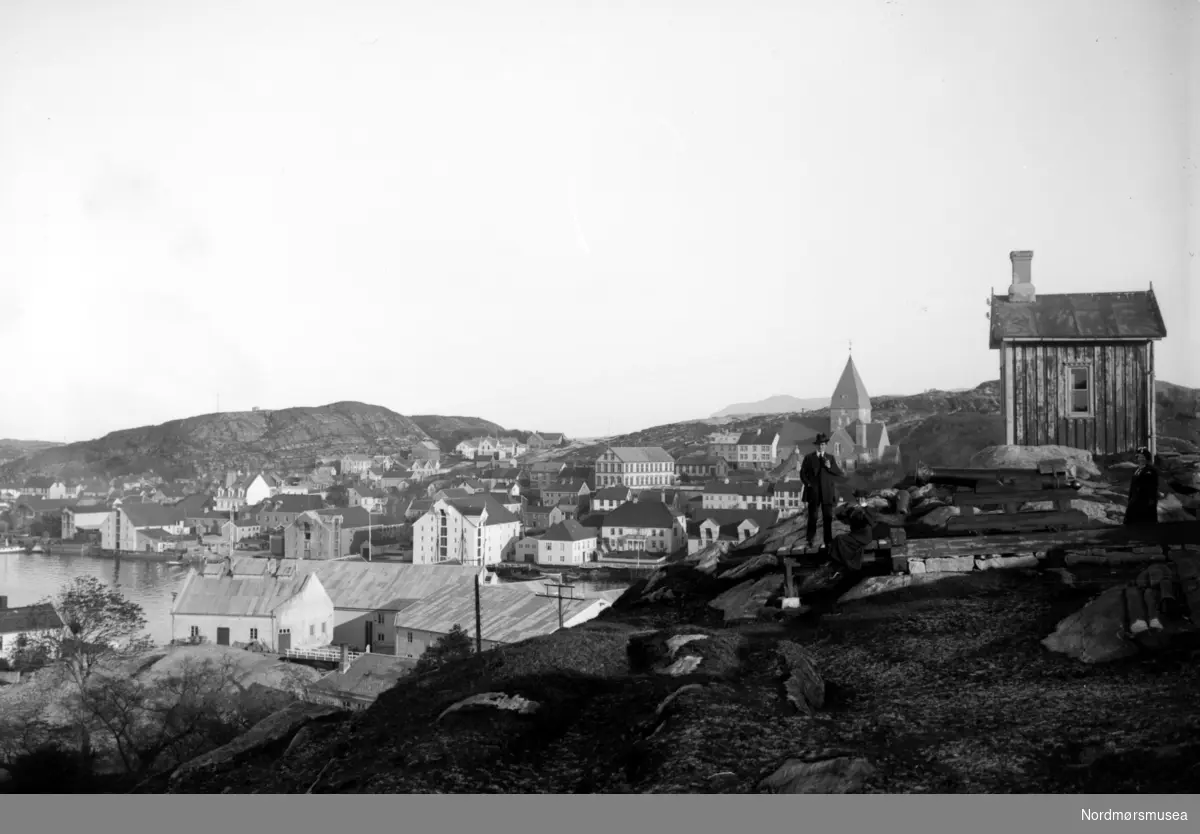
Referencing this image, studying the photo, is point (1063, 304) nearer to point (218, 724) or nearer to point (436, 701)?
point (436, 701)

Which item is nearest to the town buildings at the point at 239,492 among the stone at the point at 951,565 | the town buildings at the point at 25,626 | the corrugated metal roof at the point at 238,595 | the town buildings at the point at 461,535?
the town buildings at the point at 461,535

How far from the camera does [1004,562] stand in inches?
214

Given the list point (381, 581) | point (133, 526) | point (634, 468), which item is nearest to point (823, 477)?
point (381, 581)

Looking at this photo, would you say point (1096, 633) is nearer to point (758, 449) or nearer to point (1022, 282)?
point (1022, 282)

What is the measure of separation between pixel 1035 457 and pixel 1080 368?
1.18 m

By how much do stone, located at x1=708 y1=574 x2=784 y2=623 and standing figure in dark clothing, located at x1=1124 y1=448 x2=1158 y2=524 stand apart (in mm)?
2417

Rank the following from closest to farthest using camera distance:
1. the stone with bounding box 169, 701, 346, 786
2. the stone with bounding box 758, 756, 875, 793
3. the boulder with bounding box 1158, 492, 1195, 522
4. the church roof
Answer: the stone with bounding box 758, 756, 875, 793
the stone with bounding box 169, 701, 346, 786
the boulder with bounding box 1158, 492, 1195, 522
the church roof

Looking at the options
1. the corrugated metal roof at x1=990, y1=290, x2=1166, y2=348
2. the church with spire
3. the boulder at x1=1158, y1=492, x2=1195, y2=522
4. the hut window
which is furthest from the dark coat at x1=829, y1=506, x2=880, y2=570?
the church with spire

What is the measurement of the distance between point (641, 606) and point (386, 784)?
343cm

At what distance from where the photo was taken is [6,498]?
32.7 metres

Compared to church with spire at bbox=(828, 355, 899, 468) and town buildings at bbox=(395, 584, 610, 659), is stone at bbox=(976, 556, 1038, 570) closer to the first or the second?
town buildings at bbox=(395, 584, 610, 659)

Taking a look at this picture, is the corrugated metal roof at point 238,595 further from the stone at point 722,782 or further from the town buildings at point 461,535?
the stone at point 722,782

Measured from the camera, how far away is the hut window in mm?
9055
